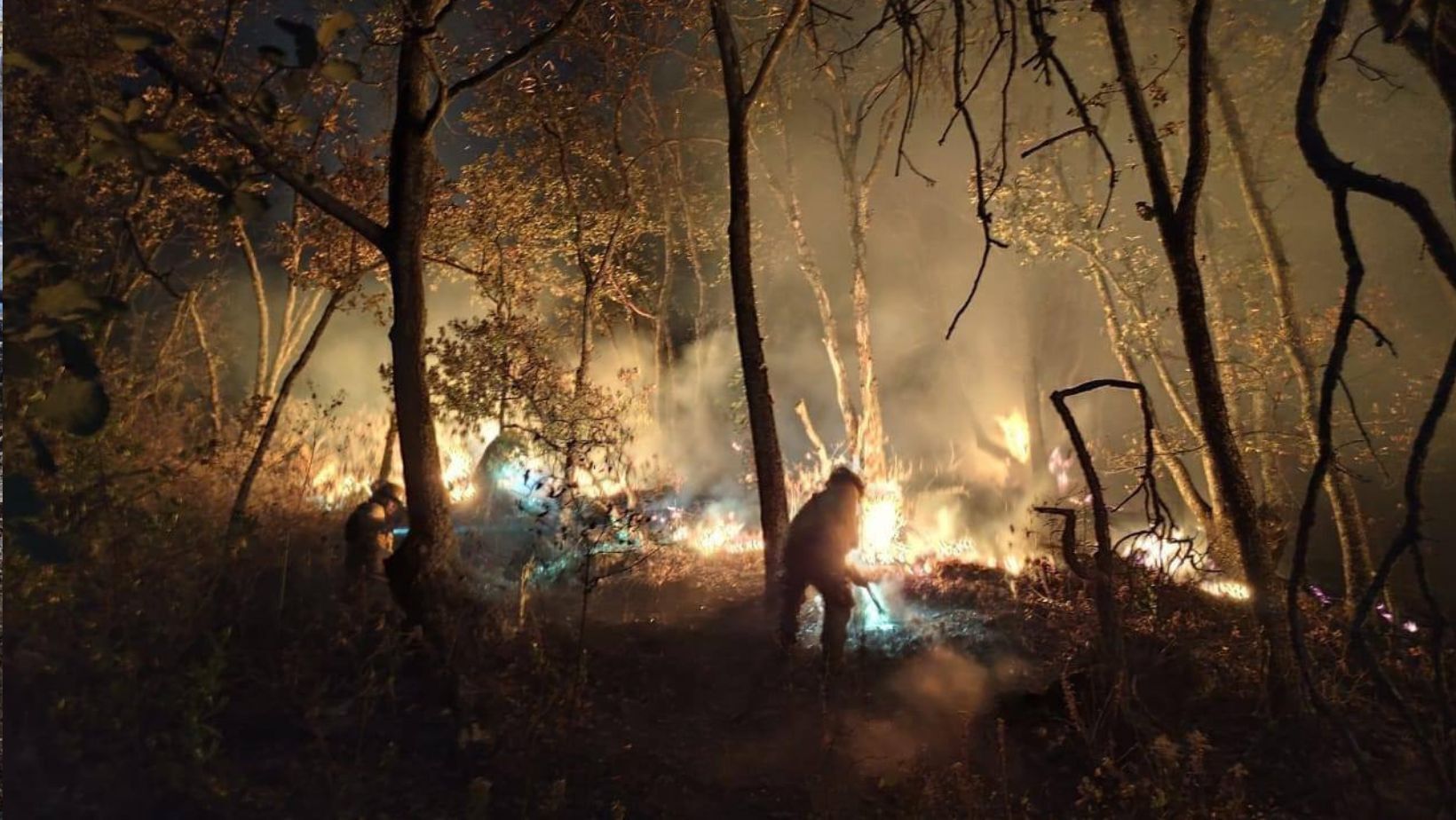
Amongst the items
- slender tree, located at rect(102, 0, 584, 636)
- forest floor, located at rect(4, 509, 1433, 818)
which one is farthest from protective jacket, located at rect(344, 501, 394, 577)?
slender tree, located at rect(102, 0, 584, 636)

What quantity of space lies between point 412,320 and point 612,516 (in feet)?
17.2

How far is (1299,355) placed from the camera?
937 centimetres

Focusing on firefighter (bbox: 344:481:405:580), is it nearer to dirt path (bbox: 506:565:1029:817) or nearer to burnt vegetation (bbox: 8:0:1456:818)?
burnt vegetation (bbox: 8:0:1456:818)

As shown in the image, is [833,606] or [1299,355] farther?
[1299,355]

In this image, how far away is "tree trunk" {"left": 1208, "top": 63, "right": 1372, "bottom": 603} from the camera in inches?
332

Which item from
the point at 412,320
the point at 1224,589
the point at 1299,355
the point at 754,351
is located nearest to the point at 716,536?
the point at 754,351

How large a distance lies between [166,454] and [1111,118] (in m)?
24.1

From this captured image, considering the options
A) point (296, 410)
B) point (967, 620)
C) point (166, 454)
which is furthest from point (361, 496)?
point (967, 620)

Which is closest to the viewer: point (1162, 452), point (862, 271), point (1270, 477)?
point (1270, 477)

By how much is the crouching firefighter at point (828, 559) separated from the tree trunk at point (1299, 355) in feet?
15.9

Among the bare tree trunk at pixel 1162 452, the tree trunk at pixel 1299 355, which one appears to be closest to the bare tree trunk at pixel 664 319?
the bare tree trunk at pixel 1162 452

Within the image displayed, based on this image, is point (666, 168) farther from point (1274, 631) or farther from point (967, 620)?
point (1274, 631)

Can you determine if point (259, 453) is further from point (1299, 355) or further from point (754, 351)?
point (1299, 355)

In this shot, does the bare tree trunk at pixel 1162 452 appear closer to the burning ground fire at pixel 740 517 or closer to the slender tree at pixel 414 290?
the burning ground fire at pixel 740 517
